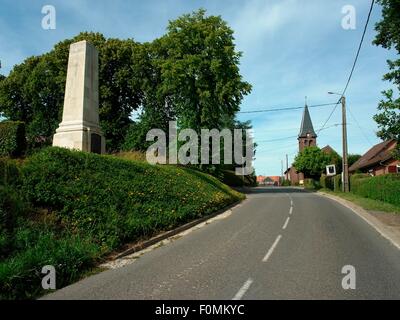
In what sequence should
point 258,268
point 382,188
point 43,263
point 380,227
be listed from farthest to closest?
point 382,188 < point 380,227 < point 258,268 < point 43,263

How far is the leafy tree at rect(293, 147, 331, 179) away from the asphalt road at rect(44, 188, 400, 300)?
175 ft

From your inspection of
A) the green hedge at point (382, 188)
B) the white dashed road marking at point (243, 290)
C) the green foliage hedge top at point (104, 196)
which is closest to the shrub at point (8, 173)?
the green foliage hedge top at point (104, 196)

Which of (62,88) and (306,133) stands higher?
(306,133)

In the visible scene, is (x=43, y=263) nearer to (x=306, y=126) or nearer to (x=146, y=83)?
(x=146, y=83)

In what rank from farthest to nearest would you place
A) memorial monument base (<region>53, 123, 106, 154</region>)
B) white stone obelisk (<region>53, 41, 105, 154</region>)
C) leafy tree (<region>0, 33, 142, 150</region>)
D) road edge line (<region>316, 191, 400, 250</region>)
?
leafy tree (<region>0, 33, 142, 150</region>)
white stone obelisk (<region>53, 41, 105, 154</region>)
memorial monument base (<region>53, 123, 106, 154</region>)
road edge line (<region>316, 191, 400, 250</region>)

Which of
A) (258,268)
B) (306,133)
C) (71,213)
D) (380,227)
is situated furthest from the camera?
(306,133)

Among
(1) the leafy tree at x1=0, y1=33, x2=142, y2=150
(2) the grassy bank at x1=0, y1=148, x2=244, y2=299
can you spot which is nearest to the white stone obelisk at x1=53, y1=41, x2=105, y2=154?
(2) the grassy bank at x1=0, y1=148, x2=244, y2=299

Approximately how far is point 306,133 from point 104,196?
3724 inches

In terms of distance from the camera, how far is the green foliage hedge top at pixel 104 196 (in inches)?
408

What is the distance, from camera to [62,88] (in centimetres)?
3959

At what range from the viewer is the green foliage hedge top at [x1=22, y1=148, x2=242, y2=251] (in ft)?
34.0

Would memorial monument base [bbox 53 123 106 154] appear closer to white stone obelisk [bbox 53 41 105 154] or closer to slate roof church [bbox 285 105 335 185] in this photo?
white stone obelisk [bbox 53 41 105 154]

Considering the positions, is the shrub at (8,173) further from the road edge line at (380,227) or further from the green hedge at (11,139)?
the road edge line at (380,227)

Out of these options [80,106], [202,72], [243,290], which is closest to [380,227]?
[243,290]
